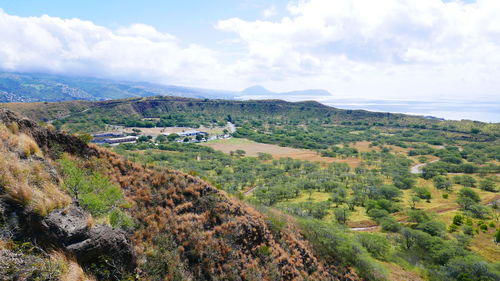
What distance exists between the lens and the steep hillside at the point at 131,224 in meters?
8.60

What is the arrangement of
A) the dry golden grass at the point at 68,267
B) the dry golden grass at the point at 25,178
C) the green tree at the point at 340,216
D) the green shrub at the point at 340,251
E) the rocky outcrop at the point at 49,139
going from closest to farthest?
the dry golden grass at the point at 68,267, the dry golden grass at the point at 25,178, the rocky outcrop at the point at 49,139, the green shrub at the point at 340,251, the green tree at the point at 340,216

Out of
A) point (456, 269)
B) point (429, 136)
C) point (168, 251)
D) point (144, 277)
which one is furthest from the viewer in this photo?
point (429, 136)

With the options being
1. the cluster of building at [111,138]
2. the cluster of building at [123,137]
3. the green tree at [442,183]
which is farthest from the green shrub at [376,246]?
the cluster of building at [111,138]

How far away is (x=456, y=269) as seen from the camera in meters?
31.5

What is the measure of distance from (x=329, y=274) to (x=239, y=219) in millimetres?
9568

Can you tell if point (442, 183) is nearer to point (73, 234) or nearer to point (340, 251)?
point (340, 251)

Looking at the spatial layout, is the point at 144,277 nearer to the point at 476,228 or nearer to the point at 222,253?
the point at 222,253

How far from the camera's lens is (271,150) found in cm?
13112

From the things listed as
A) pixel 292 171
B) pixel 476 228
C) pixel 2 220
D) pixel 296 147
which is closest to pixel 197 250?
pixel 2 220

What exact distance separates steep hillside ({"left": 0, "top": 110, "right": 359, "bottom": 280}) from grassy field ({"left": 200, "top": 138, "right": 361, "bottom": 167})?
9690 cm

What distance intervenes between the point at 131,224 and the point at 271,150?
118839mm

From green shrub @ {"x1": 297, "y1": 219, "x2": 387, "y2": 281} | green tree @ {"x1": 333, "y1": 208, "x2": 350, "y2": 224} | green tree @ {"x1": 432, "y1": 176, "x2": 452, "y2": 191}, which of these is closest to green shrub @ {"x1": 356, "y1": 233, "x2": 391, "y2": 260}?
green shrub @ {"x1": 297, "y1": 219, "x2": 387, "y2": 281}

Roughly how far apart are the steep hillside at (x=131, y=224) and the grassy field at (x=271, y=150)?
318 ft

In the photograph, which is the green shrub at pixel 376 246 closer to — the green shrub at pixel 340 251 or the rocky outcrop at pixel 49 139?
the green shrub at pixel 340 251
